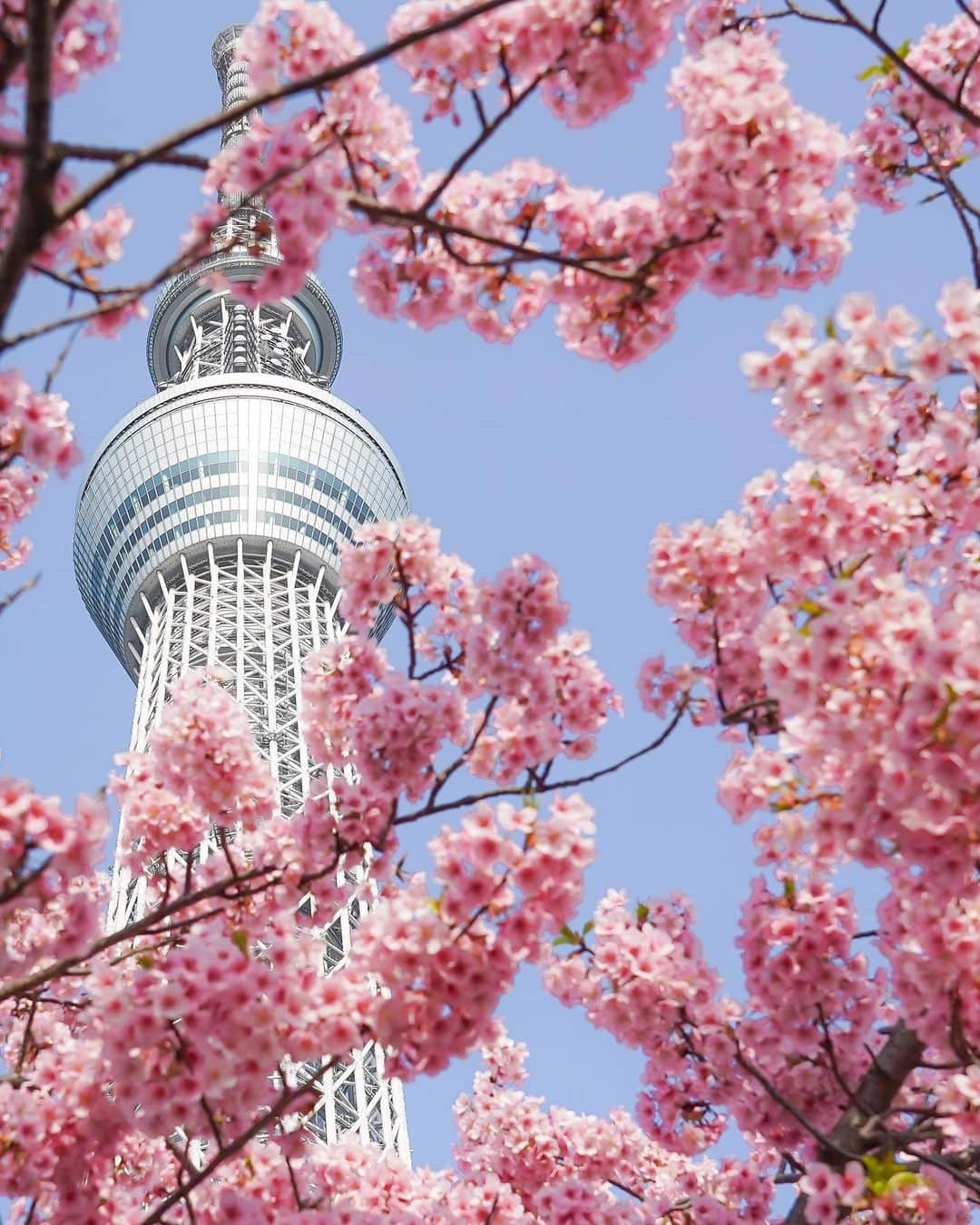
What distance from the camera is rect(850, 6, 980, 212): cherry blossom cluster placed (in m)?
7.61

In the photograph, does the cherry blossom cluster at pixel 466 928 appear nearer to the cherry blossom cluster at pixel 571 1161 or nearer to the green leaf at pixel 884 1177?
the green leaf at pixel 884 1177

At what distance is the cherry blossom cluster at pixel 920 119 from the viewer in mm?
7605

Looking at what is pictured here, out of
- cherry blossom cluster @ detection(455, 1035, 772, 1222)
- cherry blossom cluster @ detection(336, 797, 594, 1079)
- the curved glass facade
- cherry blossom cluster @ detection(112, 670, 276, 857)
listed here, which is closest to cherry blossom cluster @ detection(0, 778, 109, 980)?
cherry blossom cluster @ detection(336, 797, 594, 1079)

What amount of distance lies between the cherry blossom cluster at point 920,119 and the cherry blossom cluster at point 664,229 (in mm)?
2589

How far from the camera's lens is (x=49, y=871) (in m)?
4.81

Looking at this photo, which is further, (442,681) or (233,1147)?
(442,681)

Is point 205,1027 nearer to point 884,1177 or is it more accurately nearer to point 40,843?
point 40,843

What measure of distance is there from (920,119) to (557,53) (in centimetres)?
348

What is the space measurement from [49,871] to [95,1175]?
2462mm

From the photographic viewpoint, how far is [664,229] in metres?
5.34

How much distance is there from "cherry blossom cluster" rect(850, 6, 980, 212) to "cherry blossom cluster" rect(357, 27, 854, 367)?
2589 mm

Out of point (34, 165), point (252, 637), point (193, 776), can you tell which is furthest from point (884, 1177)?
point (252, 637)

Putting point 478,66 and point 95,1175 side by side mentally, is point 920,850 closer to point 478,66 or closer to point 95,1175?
point 478,66

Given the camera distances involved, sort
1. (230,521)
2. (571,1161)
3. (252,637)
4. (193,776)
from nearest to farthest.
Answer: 1. (193,776)
2. (571,1161)
3. (252,637)
4. (230,521)
